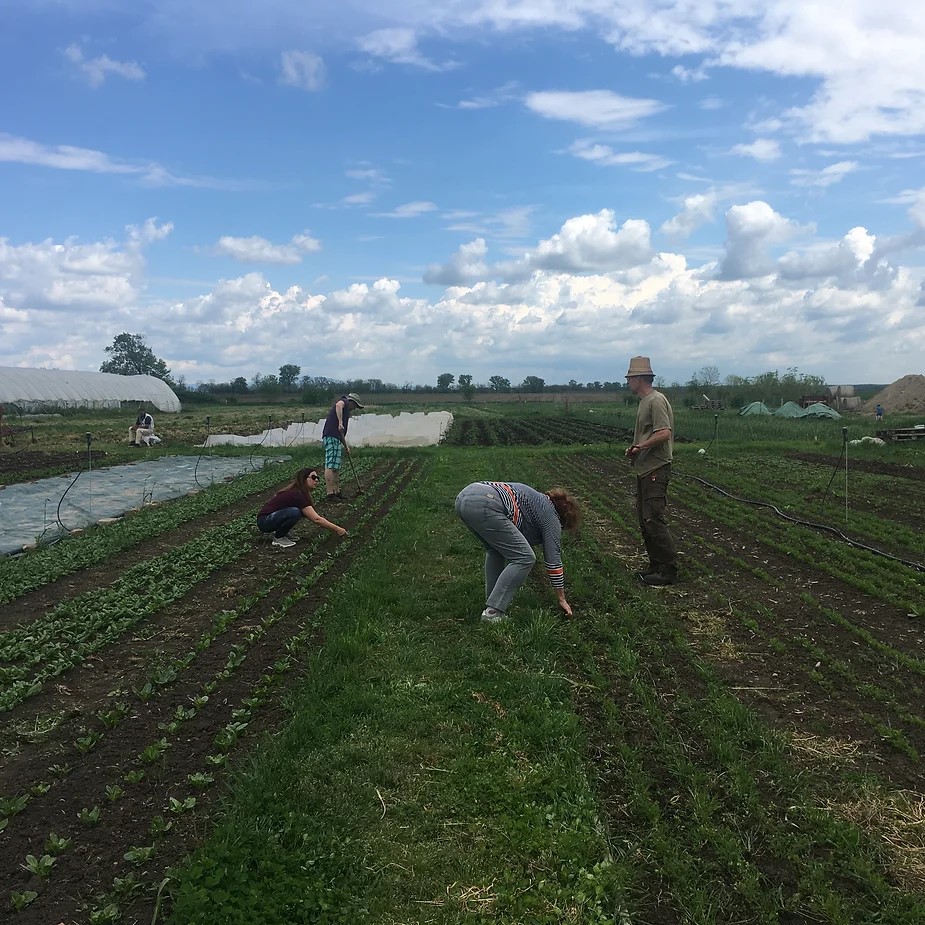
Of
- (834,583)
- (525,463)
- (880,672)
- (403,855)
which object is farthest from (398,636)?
(525,463)

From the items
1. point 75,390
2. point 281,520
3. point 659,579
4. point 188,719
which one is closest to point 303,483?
point 281,520

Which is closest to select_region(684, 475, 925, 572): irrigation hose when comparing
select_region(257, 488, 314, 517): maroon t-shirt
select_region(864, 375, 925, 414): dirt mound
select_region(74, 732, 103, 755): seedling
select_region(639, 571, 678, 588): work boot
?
select_region(639, 571, 678, 588): work boot

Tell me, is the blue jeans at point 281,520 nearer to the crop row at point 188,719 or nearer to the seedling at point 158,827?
the crop row at point 188,719

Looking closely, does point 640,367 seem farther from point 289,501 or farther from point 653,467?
point 289,501

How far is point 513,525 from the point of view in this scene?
17.3ft

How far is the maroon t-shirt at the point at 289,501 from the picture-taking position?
28.0ft

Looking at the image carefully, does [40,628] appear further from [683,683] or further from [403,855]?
[683,683]

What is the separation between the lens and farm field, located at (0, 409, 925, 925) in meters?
2.74

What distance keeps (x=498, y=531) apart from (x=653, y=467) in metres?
2.17

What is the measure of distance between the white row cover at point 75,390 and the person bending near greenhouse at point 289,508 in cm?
4078

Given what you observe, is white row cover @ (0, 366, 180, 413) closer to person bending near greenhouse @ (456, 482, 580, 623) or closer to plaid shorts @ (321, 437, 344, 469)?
plaid shorts @ (321, 437, 344, 469)

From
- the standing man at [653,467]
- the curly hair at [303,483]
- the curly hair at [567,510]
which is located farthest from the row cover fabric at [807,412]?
the curly hair at [567,510]

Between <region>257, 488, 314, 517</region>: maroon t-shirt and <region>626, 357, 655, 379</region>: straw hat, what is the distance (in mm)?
4075

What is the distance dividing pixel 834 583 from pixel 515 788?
480cm
